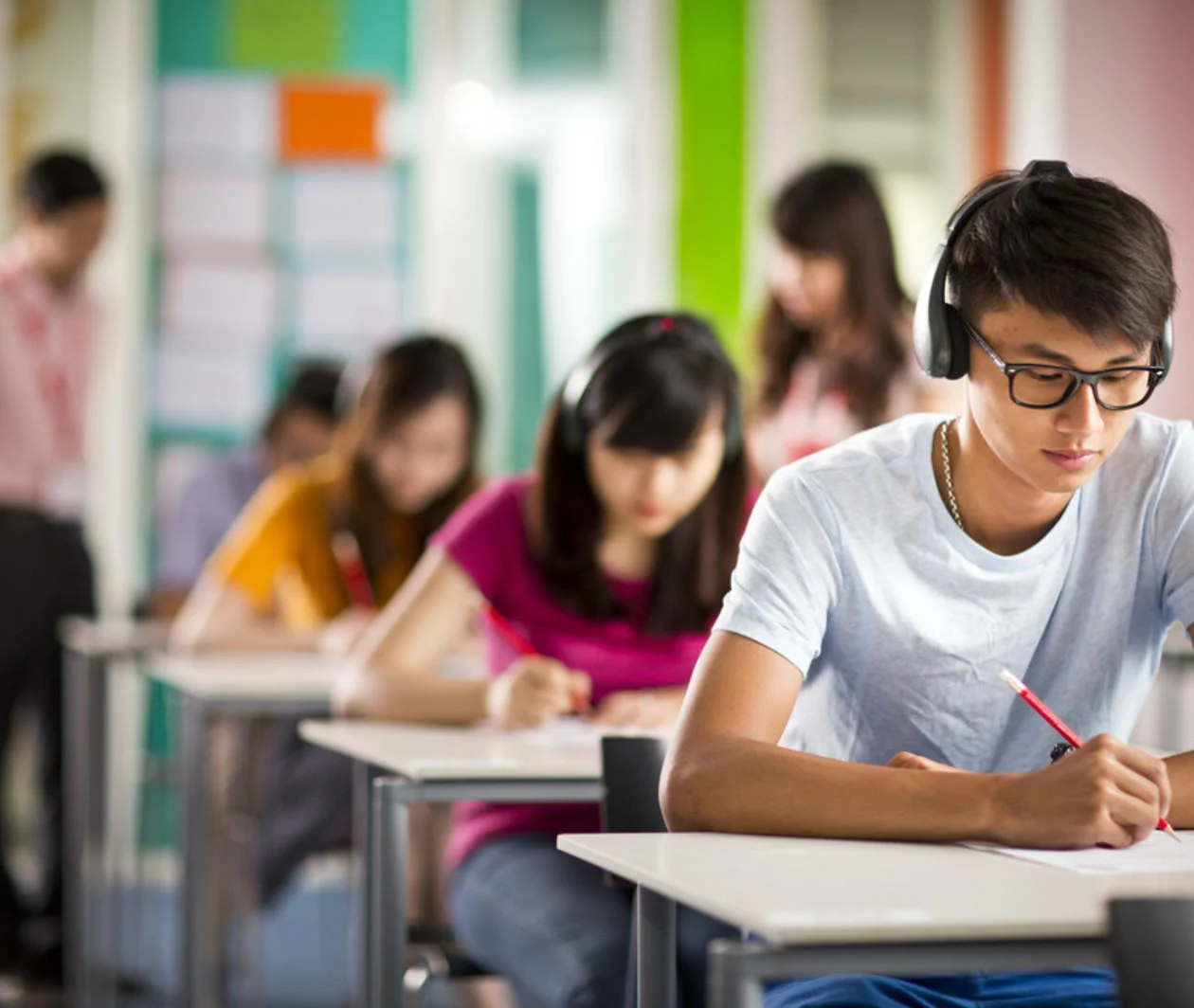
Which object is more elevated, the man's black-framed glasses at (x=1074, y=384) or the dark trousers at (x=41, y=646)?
the man's black-framed glasses at (x=1074, y=384)

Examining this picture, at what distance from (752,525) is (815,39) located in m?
4.07

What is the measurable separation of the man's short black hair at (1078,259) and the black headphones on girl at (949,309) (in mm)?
18

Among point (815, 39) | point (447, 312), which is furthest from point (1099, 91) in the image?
point (447, 312)

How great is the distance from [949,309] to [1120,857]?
47cm

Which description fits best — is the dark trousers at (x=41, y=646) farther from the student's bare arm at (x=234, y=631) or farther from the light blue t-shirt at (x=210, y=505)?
the light blue t-shirt at (x=210, y=505)

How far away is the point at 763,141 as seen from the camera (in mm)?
5340

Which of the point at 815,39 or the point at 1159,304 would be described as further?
the point at 815,39

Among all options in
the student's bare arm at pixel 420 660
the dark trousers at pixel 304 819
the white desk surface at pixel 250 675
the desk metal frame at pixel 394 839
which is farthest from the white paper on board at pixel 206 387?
the desk metal frame at pixel 394 839

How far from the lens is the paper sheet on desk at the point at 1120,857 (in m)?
1.24

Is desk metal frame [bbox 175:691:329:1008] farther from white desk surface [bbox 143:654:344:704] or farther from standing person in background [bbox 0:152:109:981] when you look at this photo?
standing person in background [bbox 0:152:109:981]

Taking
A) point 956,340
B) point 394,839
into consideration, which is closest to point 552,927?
point 394,839

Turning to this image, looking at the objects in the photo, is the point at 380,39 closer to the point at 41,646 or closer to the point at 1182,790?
the point at 41,646

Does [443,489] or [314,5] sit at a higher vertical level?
[314,5]

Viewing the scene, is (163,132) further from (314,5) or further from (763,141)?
(763,141)
